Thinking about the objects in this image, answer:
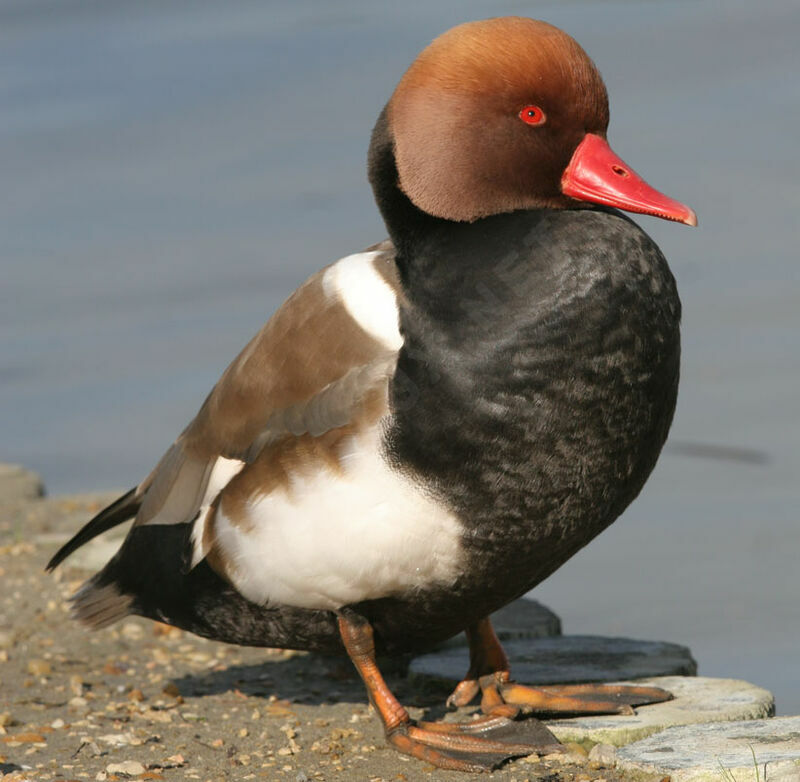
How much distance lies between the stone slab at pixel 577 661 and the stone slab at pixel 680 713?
0.24 meters

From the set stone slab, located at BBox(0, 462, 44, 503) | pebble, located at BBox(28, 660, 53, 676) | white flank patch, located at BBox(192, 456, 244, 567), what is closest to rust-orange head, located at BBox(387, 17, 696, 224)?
white flank patch, located at BBox(192, 456, 244, 567)

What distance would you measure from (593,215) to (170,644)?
7.33ft

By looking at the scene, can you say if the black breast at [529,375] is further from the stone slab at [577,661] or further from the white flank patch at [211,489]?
the stone slab at [577,661]

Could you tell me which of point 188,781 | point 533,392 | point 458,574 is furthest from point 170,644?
point 533,392

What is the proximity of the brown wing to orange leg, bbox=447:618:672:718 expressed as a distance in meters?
0.78

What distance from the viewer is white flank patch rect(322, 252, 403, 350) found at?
3.50 m

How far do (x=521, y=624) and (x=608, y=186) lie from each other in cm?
172

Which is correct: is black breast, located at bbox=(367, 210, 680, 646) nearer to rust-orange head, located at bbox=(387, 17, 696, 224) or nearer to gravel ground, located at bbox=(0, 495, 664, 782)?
rust-orange head, located at bbox=(387, 17, 696, 224)

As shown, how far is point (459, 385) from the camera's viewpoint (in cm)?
336

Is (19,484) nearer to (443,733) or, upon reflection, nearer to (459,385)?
(443,733)

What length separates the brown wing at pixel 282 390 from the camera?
138 inches

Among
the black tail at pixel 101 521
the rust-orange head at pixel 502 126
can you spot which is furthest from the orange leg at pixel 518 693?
the rust-orange head at pixel 502 126

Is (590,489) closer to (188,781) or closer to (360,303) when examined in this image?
(360,303)

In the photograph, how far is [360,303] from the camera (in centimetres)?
358
